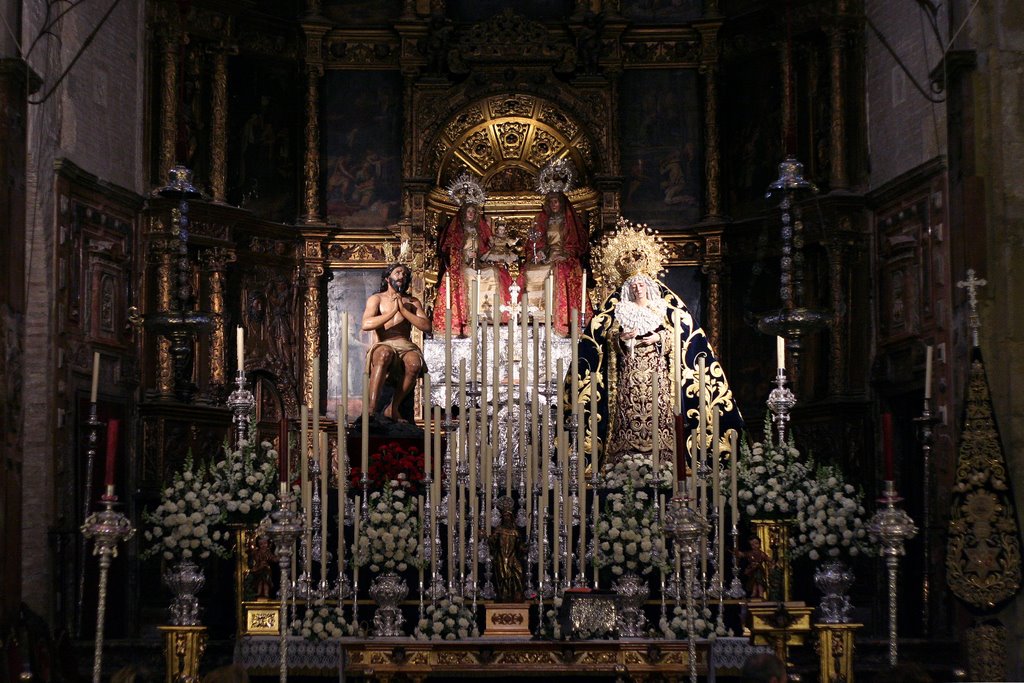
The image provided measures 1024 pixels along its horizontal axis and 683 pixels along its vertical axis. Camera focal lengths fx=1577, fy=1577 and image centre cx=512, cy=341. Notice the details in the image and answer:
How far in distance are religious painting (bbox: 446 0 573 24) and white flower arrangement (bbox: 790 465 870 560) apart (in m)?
11.0

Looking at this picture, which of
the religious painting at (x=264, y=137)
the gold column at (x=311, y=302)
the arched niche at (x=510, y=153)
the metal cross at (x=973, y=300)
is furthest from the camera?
the arched niche at (x=510, y=153)

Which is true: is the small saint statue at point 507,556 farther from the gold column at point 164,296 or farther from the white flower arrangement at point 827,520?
the gold column at point 164,296

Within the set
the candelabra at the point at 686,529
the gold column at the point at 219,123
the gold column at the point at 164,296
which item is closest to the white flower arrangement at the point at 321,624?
the candelabra at the point at 686,529

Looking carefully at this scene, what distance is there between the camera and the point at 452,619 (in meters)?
11.2

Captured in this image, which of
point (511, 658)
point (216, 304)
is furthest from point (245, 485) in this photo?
point (216, 304)

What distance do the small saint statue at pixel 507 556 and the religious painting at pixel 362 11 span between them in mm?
11538

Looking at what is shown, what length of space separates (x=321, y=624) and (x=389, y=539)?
0.79m

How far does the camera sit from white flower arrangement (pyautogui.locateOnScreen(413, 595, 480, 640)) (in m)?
11.2

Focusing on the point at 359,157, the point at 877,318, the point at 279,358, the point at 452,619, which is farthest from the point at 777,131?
the point at 452,619

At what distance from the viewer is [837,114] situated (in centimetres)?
1917

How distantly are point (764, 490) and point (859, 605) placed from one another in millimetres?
6306

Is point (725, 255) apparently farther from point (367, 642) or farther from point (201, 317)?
Result: point (367, 642)

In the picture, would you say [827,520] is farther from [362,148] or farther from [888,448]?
[362,148]

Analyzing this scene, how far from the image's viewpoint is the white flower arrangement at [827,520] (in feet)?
39.7
